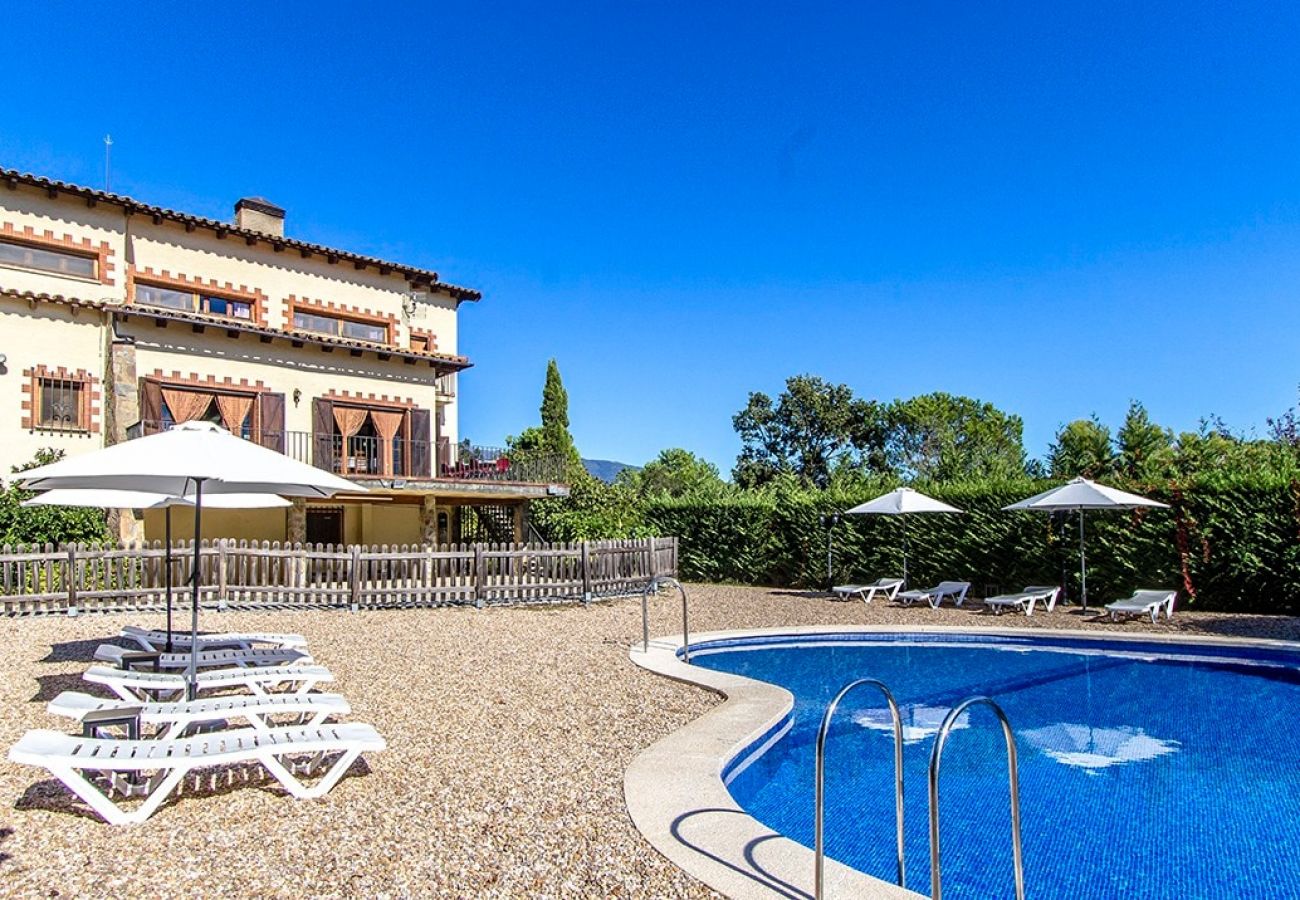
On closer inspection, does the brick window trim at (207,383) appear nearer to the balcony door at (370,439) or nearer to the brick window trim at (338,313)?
the brick window trim at (338,313)

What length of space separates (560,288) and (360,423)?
12339mm

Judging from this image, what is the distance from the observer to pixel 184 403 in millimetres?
19562

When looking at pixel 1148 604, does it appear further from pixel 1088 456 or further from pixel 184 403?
pixel 184 403

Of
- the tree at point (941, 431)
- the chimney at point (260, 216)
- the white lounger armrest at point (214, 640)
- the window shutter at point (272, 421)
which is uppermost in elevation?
the chimney at point (260, 216)

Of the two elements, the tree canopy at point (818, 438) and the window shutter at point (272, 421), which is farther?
the tree canopy at point (818, 438)

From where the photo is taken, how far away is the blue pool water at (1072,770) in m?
5.22

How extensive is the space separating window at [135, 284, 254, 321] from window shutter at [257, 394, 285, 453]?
2328 mm

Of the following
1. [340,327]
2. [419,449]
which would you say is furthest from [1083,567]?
[340,327]

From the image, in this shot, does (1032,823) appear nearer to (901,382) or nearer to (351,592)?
(351,592)

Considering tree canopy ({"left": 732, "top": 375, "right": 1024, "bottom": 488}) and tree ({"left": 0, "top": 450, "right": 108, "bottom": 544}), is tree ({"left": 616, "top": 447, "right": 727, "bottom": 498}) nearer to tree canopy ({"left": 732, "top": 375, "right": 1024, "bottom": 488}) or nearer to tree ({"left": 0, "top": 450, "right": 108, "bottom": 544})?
tree canopy ({"left": 732, "top": 375, "right": 1024, "bottom": 488})

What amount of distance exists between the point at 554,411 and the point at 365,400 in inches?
889

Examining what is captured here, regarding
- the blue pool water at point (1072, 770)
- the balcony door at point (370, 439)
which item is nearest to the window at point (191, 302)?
the balcony door at point (370, 439)

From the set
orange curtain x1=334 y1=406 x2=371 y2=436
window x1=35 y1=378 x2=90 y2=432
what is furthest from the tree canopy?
window x1=35 y1=378 x2=90 y2=432

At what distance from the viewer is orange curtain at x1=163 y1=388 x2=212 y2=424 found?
1941 cm
